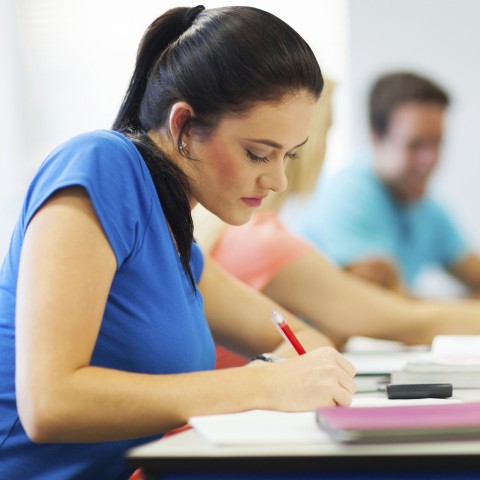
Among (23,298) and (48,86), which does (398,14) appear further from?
(23,298)

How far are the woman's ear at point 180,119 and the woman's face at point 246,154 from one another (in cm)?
2

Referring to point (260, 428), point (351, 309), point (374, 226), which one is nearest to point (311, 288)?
point (351, 309)

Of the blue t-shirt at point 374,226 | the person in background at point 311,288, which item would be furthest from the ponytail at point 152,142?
the blue t-shirt at point 374,226

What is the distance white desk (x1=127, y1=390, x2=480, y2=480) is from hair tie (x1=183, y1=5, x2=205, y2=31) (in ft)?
2.38

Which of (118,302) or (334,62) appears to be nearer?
(118,302)

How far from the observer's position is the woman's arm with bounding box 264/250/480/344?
6.35 feet

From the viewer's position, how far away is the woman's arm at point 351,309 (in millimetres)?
1936

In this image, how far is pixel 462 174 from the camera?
411 centimetres

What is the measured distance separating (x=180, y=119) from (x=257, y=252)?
2.42 feet

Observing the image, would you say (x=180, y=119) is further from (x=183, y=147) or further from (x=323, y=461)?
(x=323, y=461)

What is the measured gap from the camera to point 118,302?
1105 mm

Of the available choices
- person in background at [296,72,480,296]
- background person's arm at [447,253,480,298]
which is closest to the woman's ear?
person in background at [296,72,480,296]

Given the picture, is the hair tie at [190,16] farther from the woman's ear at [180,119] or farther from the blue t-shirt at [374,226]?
the blue t-shirt at [374,226]

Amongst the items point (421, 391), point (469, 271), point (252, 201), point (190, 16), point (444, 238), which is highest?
point (190, 16)
